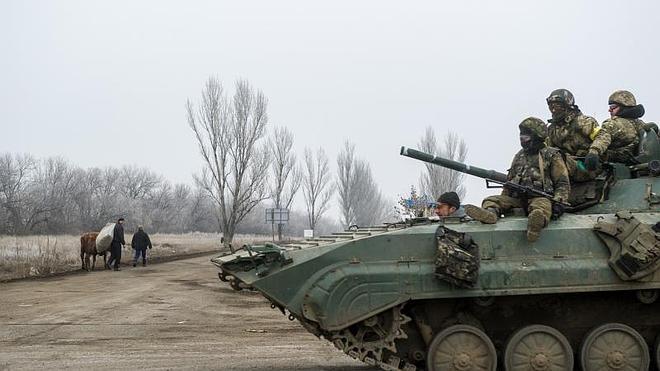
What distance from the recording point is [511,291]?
20.3 ft

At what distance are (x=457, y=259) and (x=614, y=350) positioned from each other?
180 centimetres

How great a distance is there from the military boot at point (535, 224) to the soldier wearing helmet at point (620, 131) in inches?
52.9

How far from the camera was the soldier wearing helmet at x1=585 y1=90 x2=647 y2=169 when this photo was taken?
7.48m

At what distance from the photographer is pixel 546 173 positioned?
708 centimetres

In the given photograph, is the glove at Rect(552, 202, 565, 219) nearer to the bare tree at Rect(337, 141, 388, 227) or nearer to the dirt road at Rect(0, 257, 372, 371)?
the dirt road at Rect(0, 257, 372, 371)

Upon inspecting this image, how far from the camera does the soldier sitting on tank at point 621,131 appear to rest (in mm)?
7496

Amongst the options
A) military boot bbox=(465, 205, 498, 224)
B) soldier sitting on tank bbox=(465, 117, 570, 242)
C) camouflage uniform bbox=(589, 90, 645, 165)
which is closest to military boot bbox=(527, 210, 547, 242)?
soldier sitting on tank bbox=(465, 117, 570, 242)

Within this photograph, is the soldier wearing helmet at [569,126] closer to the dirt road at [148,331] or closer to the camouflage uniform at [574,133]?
the camouflage uniform at [574,133]

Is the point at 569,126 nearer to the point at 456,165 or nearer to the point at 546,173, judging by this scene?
the point at 546,173

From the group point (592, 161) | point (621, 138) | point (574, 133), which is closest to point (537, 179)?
point (592, 161)

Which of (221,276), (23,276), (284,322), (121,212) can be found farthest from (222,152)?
(121,212)

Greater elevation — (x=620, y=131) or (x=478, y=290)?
(x=620, y=131)

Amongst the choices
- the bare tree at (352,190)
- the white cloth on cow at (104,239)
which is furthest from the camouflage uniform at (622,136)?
the bare tree at (352,190)

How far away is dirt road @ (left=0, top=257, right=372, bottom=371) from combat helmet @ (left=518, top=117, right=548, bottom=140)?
3498 millimetres
